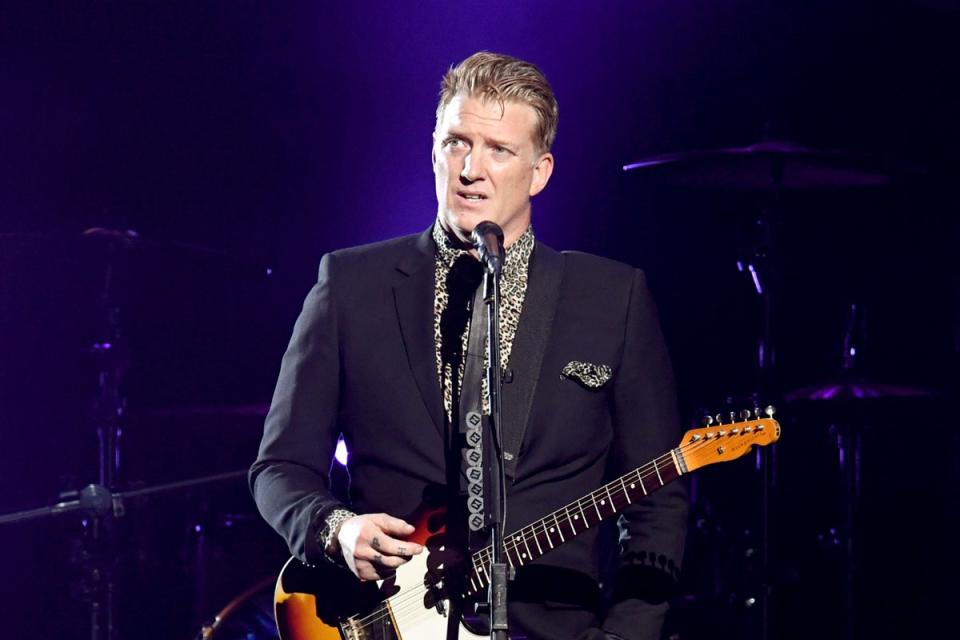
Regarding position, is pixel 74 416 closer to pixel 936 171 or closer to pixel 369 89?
pixel 369 89

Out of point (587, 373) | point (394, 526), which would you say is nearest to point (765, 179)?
point (587, 373)

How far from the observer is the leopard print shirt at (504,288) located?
9.86ft

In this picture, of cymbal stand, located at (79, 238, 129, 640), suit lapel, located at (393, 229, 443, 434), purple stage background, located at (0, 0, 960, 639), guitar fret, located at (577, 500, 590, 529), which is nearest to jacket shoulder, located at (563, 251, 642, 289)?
suit lapel, located at (393, 229, 443, 434)

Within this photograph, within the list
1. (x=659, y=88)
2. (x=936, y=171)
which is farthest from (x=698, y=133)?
(x=936, y=171)

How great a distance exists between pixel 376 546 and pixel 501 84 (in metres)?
1.25

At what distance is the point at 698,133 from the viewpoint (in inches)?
243

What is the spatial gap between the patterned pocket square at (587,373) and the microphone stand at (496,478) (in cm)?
64

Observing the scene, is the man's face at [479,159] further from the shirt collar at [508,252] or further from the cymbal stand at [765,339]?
the cymbal stand at [765,339]

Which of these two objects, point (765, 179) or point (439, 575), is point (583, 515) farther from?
point (765, 179)

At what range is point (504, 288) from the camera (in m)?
3.13

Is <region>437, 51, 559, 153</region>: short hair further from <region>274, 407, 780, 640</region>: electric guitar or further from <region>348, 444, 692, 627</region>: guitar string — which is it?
<region>348, 444, 692, 627</region>: guitar string

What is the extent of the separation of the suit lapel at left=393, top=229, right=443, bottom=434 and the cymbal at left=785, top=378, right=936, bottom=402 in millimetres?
2692

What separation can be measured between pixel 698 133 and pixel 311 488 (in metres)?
3.91

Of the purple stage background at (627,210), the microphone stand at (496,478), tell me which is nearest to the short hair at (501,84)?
the microphone stand at (496,478)
